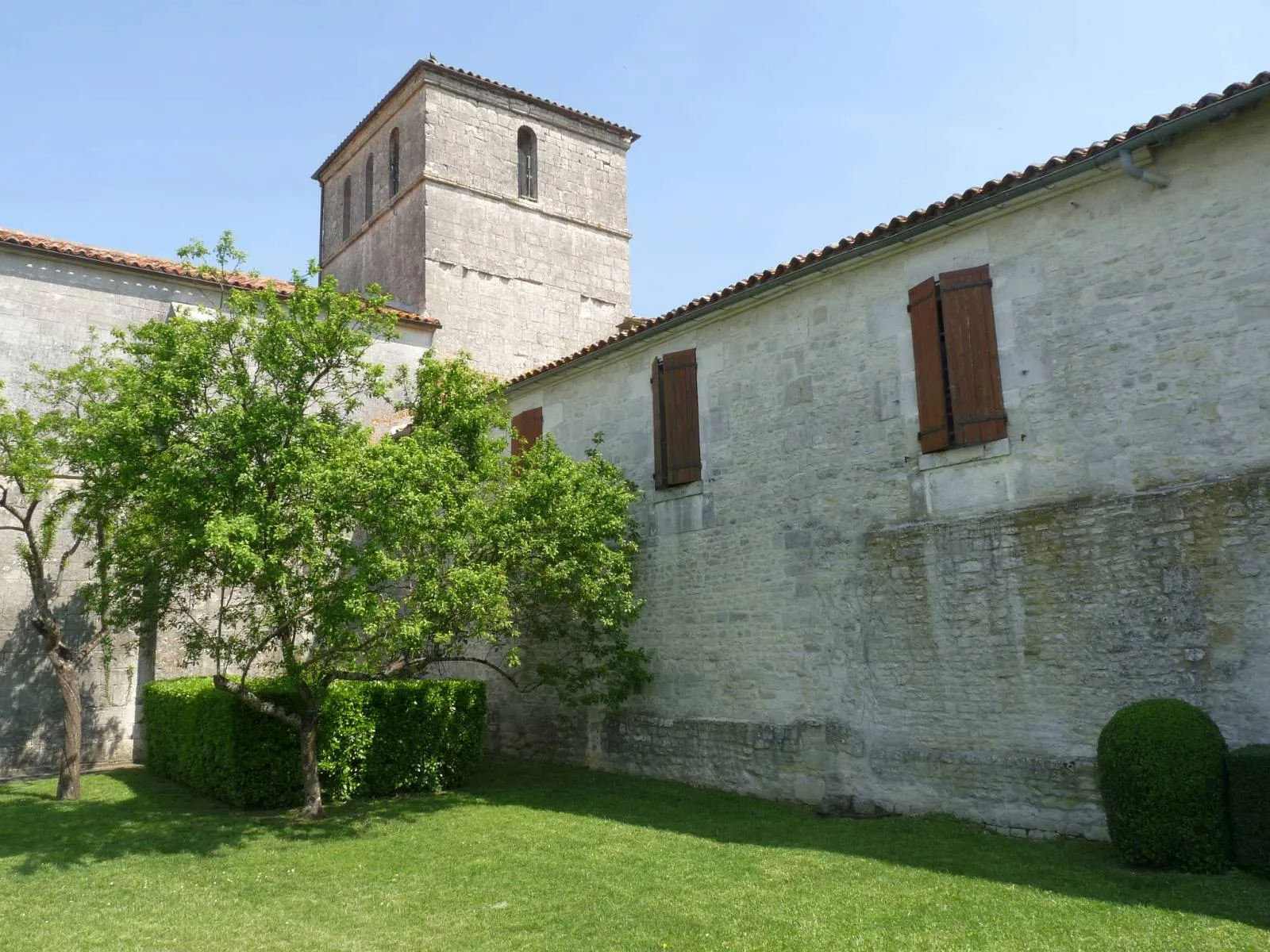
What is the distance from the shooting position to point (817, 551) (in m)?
10.7

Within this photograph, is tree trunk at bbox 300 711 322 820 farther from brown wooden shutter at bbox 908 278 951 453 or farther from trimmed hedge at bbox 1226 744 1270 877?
trimmed hedge at bbox 1226 744 1270 877

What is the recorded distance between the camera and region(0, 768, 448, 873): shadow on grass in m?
9.02

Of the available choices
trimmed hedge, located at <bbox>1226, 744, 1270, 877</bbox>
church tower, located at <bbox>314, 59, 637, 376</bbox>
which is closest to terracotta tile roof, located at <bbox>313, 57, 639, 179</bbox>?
church tower, located at <bbox>314, 59, 637, 376</bbox>

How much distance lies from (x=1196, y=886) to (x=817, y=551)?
4906 millimetres

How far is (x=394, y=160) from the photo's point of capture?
22.3m

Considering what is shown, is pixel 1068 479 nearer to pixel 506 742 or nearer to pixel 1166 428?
pixel 1166 428

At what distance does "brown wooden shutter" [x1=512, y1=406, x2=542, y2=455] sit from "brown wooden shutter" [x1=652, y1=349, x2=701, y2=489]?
2.82 m

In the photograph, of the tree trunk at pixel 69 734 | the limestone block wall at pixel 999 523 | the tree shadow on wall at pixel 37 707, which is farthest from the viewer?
the tree shadow on wall at pixel 37 707

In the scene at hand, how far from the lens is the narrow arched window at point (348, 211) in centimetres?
2402

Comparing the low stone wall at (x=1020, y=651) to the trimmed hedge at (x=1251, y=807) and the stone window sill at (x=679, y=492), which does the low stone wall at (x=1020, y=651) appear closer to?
the trimmed hedge at (x=1251, y=807)

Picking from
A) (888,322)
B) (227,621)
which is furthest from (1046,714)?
(227,621)

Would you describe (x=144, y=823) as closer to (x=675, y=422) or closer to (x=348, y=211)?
(x=675, y=422)

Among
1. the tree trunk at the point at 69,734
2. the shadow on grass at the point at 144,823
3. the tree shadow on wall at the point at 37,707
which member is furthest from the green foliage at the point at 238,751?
the tree shadow on wall at the point at 37,707

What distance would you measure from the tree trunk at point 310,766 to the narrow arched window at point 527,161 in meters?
14.7
